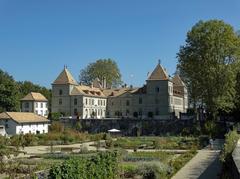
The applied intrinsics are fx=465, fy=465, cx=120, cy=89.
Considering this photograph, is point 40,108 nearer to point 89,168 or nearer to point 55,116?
point 55,116

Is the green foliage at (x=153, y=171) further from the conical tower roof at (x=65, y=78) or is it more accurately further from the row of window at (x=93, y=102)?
the row of window at (x=93, y=102)

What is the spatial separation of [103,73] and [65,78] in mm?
18164

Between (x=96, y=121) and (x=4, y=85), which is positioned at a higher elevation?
(x=4, y=85)

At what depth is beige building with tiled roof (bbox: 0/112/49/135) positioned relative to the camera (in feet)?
197

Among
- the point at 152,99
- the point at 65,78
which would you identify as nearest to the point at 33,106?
the point at 65,78

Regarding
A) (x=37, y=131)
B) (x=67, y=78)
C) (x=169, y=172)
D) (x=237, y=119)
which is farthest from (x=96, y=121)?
(x=169, y=172)

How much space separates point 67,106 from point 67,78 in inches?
192

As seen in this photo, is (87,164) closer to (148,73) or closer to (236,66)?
(236,66)

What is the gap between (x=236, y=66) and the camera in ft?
176

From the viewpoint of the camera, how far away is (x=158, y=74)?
7719 centimetres

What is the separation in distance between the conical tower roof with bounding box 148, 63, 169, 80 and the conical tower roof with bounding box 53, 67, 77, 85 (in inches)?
562

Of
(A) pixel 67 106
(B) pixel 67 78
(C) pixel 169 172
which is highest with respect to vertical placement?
(B) pixel 67 78

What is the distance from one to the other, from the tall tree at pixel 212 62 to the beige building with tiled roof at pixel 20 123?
2205 cm

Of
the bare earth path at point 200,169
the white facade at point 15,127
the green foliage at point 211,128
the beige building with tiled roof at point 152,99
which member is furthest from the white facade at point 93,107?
the bare earth path at point 200,169
